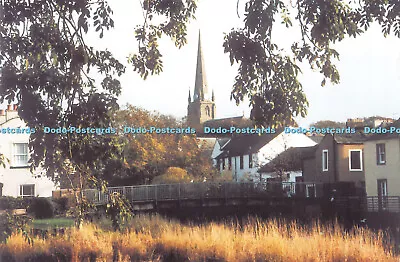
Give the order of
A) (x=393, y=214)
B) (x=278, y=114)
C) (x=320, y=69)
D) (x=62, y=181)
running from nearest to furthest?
(x=278, y=114) < (x=320, y=69) < (x=62, y=181) < (x=393, y=214)

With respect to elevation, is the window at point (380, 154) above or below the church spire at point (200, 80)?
below

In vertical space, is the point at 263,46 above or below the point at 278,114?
above

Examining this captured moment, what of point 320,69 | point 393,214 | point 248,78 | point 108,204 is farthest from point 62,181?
point 393,214

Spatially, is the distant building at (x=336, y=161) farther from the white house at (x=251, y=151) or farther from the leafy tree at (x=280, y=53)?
the leafy tree at (x=280, y=53)

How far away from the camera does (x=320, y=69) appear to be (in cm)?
454

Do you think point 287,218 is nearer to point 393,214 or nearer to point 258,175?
point 258,175

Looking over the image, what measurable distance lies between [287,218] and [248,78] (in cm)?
1405

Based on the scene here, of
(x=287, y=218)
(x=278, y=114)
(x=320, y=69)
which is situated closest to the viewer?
(x=278, y=114)

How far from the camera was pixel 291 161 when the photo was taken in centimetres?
2034

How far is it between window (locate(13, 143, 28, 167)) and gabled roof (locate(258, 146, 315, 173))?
13200 millimetres

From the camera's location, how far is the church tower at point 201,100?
20.1ft

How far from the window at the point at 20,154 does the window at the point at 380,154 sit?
14.0 meters

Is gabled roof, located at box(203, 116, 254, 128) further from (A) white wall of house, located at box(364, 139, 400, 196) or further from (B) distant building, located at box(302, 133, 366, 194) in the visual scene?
(B) distant building, located at box(302, 133, 366, 194)

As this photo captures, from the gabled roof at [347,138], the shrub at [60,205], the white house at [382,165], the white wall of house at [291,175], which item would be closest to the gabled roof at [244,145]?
the shrub at [60,205]
